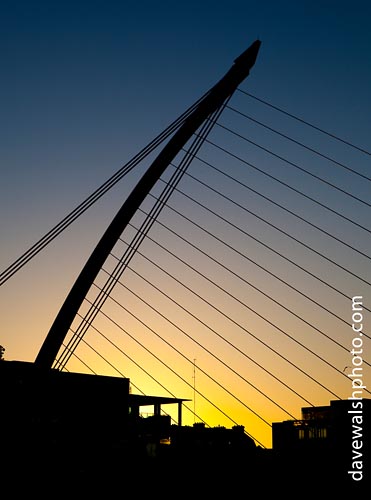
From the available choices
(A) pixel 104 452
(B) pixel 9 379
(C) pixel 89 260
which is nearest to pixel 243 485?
(A) pixel 104 452

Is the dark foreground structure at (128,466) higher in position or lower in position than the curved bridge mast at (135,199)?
lower

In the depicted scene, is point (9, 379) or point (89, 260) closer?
point (89, 260)

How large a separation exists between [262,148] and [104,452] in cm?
1151

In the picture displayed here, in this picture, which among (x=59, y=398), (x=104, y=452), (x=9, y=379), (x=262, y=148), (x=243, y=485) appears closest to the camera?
(x=243, y=485)

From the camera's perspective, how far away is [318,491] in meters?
16.0

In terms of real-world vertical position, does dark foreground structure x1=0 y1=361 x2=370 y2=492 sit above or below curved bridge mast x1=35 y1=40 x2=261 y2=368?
below

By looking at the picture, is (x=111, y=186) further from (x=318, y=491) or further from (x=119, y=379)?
(x=119, y=379)

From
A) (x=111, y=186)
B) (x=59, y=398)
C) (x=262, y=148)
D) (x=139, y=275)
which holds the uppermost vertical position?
(x=262, y=148)

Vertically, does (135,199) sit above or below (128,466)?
above

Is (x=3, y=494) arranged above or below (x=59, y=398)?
below

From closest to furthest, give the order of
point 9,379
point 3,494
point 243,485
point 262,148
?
point 3,494 → point 243,485 → point 262,148 → point 9,379

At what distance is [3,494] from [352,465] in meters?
10.1

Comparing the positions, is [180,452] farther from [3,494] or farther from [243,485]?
[3,494]

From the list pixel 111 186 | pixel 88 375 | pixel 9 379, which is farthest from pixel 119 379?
pixel 111 186
